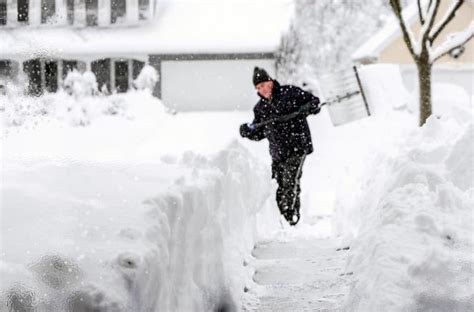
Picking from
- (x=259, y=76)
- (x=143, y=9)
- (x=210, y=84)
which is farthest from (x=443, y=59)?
(x=259, y=76)

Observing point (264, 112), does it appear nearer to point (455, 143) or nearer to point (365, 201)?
point (365, 201)

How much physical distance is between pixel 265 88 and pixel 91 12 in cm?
1617

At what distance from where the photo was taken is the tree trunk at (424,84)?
13477 millimetres

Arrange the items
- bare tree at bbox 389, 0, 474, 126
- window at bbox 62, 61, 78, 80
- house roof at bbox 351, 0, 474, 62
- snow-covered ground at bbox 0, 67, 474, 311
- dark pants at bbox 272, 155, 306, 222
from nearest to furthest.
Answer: snow-covered ground at bbox 0, 67, 474, 311
dark pants at bbox 272, 155, 306, 222
bare tree at bbox 389, 0, 474, 126
house roof at bbox 351, 0, 474, 62
window at bbox 62, 61, 78, 80

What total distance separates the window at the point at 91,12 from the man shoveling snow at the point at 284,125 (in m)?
Result: 15.3

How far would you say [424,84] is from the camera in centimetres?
1367

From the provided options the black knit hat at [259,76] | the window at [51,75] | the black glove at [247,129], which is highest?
the black knit hat at [259,76]

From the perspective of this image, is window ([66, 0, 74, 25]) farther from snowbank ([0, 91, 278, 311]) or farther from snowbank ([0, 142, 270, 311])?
snowbank ([0, 142, 270, 311])

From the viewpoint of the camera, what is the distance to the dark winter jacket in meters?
8.48

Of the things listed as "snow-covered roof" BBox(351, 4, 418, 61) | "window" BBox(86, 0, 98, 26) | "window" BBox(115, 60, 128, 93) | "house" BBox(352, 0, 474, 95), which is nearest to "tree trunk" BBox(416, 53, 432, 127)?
"house" BBox(352, 0, 474, 95)

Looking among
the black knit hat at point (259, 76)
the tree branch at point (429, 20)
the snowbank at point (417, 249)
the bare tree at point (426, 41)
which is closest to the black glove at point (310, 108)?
the black knit hat at point (259, 76)

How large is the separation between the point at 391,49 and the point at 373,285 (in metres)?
20.7

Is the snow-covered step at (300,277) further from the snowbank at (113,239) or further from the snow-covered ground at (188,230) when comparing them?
the snowbank at (113,239)

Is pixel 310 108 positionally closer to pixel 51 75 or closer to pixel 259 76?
pixel 259 76
